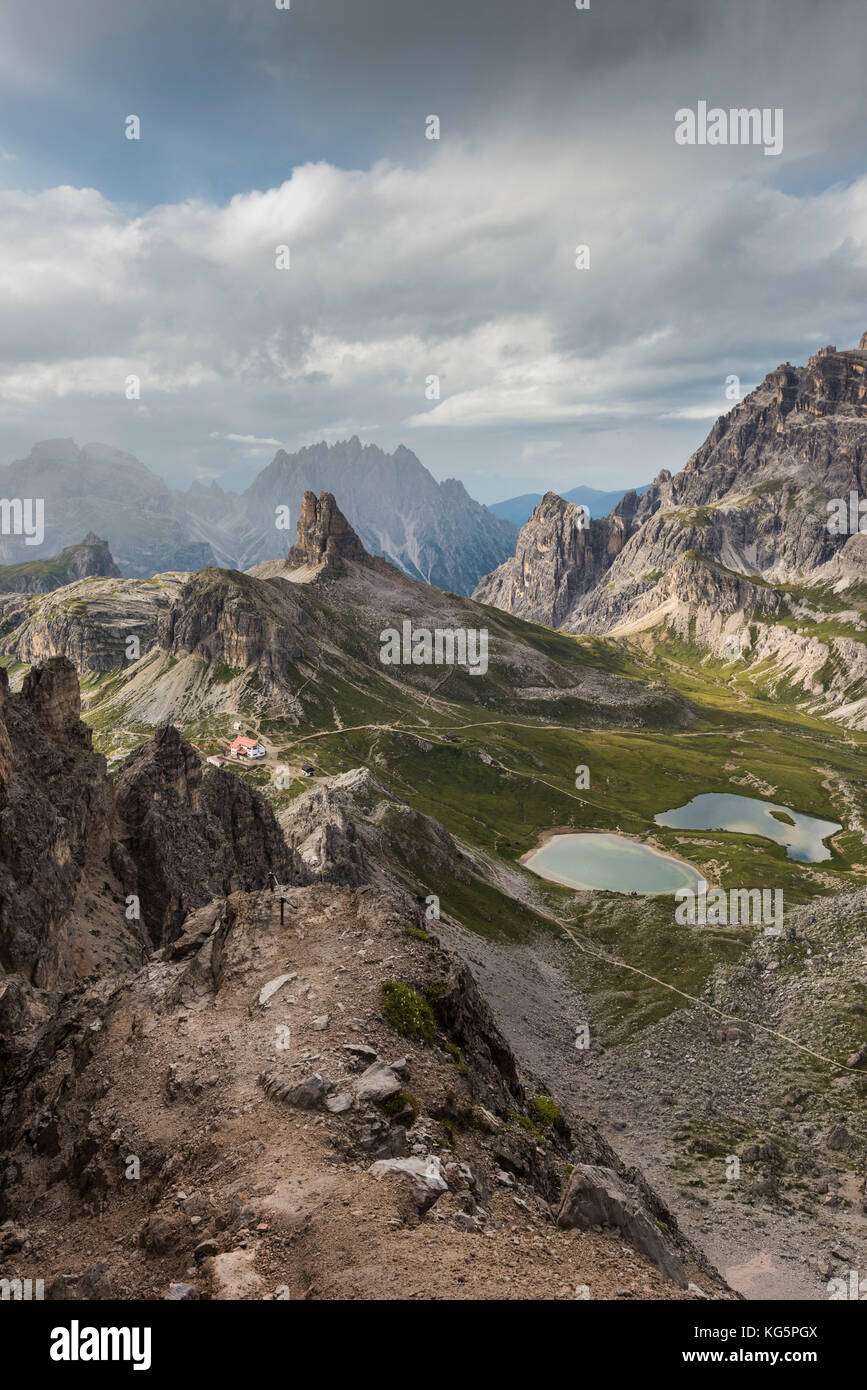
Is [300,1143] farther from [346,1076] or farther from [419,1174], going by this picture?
[419,1174]

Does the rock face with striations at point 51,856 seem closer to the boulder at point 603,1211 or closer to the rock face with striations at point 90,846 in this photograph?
the rock face with striations at point 90,846

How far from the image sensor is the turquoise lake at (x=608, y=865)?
149125mm

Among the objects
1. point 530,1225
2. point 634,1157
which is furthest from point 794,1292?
point 530,1225

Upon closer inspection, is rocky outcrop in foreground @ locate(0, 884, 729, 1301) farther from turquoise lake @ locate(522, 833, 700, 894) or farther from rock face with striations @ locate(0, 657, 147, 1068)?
turquoise lake @ locate(522, 833, 700, 894)

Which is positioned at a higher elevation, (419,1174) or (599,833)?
(419,1174)

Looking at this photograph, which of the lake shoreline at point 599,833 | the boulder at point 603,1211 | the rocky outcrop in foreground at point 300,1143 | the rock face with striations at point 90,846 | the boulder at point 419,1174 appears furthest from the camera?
the lake shoreline at point 599,833

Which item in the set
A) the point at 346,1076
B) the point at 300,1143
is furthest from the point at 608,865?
the point at 300,1143

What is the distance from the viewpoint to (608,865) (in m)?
161

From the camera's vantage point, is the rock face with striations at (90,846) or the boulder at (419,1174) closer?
the boulder at (419,1174)

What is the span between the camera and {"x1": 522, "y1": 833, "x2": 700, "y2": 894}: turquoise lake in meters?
149

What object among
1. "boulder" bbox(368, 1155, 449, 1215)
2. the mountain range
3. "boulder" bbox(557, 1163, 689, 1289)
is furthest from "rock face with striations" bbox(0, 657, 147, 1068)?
"boulder" bbox(557, 1163, 689, 1289)

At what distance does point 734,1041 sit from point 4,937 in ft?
268

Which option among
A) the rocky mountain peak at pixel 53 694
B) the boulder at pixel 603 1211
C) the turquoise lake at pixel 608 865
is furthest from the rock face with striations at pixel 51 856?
the turquoise lake at pixel 608 865
